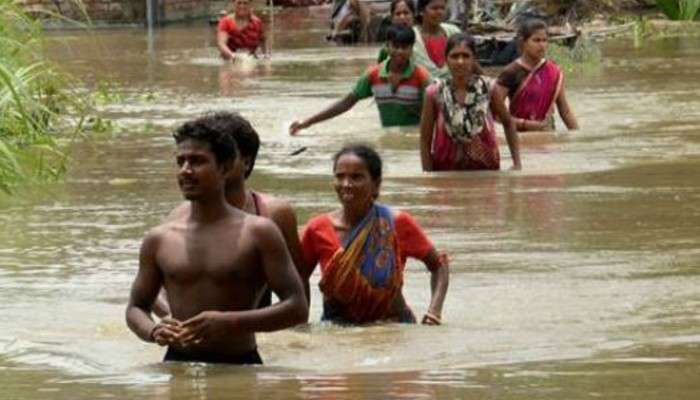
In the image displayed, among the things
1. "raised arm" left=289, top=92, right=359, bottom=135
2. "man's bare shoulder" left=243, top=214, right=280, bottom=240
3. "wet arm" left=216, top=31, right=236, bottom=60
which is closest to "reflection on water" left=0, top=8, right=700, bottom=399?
"raised arm" left=289, top=92, right=359, bottom=135

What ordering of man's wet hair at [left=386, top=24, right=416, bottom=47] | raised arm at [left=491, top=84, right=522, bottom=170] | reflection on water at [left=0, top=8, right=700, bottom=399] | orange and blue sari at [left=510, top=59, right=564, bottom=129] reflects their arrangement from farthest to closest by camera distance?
orange and blue sari at [left=510, top=59, right=564, bottom=129]
man's wet hair at [left=386, top=24, right=416, bottom=47]
raised arm at [left=491, top=84, right=522, bottom=170]
reflection on water at [left=0, top=8, right=700, bottom=399]

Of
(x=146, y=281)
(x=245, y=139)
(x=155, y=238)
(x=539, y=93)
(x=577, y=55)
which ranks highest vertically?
(x=245, y=139)

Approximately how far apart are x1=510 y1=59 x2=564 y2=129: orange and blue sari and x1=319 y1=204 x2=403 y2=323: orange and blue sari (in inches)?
266

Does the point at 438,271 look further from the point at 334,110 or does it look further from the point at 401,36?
the point at 401,36

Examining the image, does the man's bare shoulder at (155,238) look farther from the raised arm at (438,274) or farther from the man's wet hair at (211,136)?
the raised arm at (438,274)

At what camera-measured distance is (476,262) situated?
10039 mm

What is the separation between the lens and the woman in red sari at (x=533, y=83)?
14.9 metres

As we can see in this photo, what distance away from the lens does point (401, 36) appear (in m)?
14.5

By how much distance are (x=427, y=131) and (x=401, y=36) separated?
6.33 feet

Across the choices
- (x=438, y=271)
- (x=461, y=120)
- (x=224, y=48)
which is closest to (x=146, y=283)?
(x=438, y=271)

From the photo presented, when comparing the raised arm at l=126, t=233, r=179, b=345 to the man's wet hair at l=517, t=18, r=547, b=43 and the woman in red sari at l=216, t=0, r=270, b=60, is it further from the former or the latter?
the woman in red sari at l=216, t=0, r=270, b=60

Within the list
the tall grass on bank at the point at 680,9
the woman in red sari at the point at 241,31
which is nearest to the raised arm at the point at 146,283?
→ the woman in red sari at the point at 241,31

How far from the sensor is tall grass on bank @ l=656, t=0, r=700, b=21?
29125 millimetres

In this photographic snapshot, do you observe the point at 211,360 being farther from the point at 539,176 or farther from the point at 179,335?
the point at 539,176
